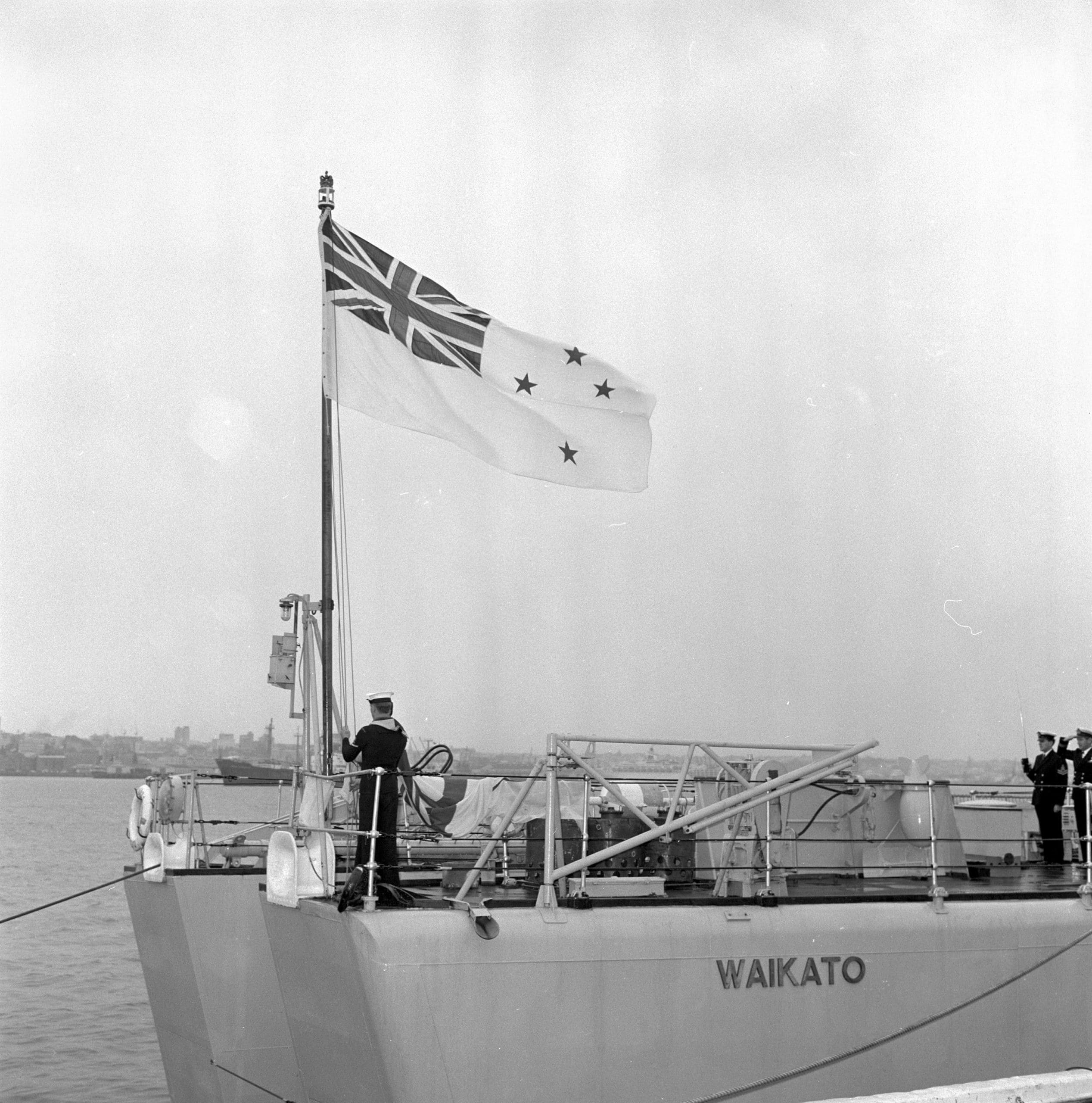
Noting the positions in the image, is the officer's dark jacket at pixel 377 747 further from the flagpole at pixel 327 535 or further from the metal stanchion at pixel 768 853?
the flagpole at pixel 327 535

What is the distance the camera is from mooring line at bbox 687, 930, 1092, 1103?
1037 centimetres

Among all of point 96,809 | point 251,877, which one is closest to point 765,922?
point 251,877

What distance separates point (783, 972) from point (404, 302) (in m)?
8.54

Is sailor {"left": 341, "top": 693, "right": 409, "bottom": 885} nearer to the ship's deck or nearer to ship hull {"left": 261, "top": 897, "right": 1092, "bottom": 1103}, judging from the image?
the ship's deck

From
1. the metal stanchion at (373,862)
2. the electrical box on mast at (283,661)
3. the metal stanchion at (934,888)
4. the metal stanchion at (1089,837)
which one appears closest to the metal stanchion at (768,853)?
the metal stanchion at (934,888)

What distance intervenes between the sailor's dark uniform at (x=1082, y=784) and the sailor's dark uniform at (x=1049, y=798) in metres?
0.20

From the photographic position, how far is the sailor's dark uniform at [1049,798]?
15719 mm

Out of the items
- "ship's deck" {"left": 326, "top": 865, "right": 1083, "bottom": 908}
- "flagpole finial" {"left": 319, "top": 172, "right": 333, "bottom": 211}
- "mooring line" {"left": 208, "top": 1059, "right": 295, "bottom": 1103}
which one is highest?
"flagpole finial" {"left": 319, "top": 172, "right": 333, "bottom": 211}

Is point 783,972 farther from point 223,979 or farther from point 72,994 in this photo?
point 72,994

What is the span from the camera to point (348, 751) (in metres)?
10.7

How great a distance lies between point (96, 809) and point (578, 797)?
451ft

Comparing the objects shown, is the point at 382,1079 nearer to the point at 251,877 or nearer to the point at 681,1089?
the point at 681,1089

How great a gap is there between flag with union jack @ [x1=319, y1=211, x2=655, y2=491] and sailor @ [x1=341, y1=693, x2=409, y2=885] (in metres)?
4.89

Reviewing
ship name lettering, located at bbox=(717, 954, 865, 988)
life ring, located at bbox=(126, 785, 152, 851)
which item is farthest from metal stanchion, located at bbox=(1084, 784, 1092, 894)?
life ring, located at bbox=(126, 785, 152, 851)
